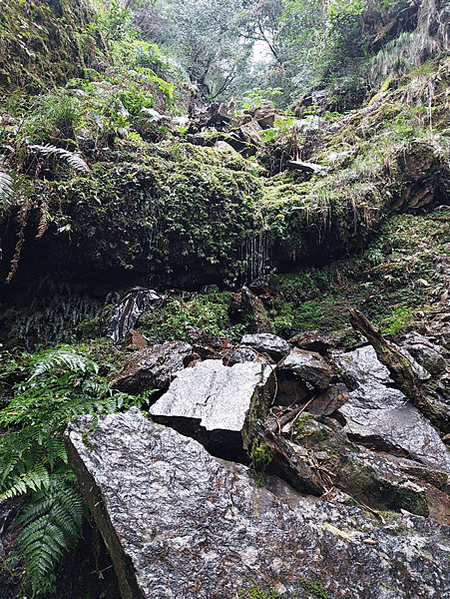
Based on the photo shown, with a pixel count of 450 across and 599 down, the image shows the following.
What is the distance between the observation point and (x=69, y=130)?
19.1ft

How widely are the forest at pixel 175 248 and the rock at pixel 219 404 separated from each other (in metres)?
0.07

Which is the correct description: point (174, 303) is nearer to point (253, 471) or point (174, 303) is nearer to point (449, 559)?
point (253, 471)

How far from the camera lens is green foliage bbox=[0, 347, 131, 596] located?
1604 mm

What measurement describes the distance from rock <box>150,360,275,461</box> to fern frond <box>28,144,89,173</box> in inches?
156

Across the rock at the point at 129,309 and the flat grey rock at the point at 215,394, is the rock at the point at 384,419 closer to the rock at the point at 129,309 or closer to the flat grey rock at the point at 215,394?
the flat grey rock at the point at 215,394

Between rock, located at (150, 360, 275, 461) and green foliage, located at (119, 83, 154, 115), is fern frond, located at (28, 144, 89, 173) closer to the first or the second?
green foliage, located at (119, 83, 154, 115)

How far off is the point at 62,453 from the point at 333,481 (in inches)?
68.6

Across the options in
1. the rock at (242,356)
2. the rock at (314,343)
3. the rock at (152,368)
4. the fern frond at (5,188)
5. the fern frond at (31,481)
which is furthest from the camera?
the rock at (314,343)

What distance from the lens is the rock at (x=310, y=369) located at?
3.51 metres

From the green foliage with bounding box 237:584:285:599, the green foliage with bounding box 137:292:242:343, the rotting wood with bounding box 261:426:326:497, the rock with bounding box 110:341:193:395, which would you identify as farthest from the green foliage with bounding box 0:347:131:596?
the green foliage with bounding box 137:292:242:343

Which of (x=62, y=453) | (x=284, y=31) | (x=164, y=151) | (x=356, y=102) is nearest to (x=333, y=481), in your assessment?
(x=62, y=453)

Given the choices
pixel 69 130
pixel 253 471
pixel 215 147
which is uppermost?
pixel 215 147

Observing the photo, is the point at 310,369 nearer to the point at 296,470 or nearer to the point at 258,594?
the point at 296,470

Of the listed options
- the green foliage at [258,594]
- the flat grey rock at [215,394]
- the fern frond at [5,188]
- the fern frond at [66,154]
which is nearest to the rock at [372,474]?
the flat grey rock at [215,394]
